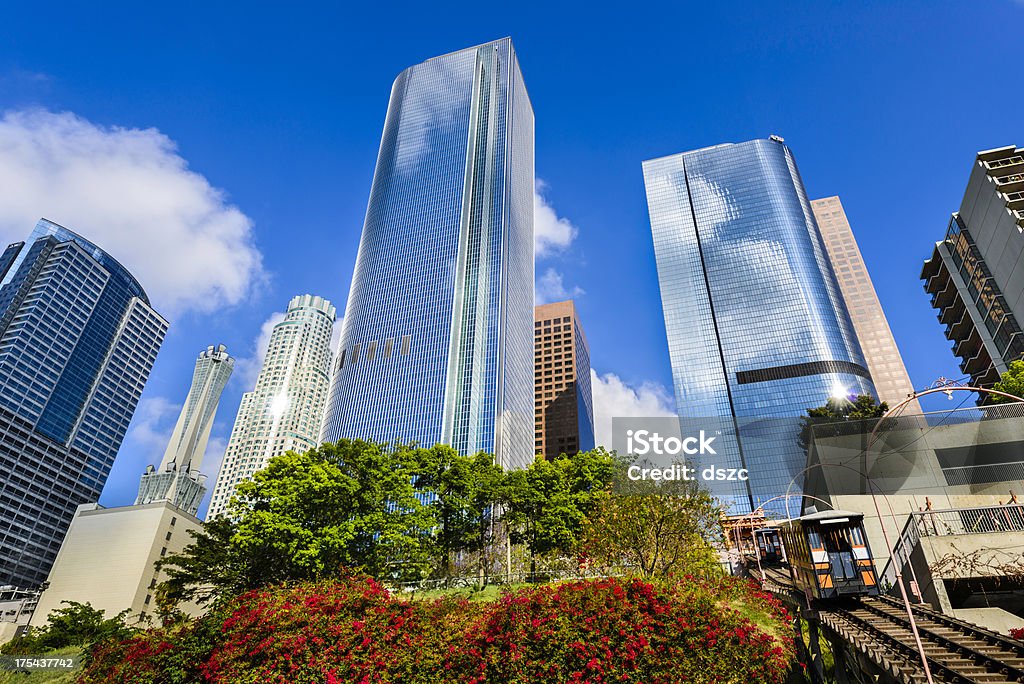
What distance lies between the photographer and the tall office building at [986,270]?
2071 inches

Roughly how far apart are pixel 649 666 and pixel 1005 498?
2460cm

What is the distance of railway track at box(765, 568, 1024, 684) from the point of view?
11.7 metres

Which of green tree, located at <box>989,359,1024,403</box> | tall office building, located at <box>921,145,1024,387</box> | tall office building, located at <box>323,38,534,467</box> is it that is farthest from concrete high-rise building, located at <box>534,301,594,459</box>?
green tree, located at <box>989,359,1024,403</box>

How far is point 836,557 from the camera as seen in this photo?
20562mm

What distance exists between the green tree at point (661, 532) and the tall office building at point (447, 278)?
78.4 metres

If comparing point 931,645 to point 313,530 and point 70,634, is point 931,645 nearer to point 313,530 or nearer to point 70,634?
point 313,530

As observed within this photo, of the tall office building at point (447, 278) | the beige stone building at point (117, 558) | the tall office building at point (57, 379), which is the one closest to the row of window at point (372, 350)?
the tall office building at point (447, 278)

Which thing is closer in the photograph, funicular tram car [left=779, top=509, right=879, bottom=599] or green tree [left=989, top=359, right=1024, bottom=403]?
funicular tram car [left=779, top=509, right=879, bottom=599]

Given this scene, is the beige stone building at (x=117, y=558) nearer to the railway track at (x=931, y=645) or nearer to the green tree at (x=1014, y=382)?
the railway track at (x=931, y=645)

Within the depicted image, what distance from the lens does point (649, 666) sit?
15.4 metres

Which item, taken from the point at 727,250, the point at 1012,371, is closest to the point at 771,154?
the point at 727,250

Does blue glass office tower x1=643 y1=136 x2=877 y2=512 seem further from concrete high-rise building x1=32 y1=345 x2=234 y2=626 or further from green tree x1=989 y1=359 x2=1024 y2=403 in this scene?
concrete high-rise building x1=32 y1=345 x2=234 y2=626

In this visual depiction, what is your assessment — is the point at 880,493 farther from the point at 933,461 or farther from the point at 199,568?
the point at 199,568

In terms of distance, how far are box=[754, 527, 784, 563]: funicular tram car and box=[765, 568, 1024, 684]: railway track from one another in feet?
85.7
